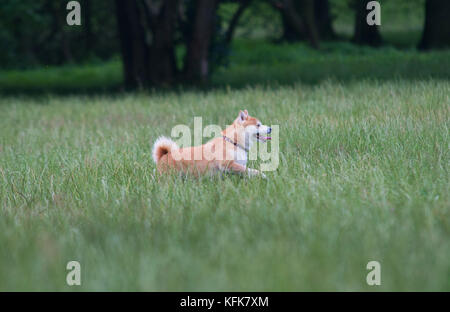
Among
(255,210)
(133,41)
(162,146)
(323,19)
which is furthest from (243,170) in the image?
(323,19)

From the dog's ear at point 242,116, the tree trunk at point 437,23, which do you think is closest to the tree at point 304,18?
the tree trunk at point 437,23

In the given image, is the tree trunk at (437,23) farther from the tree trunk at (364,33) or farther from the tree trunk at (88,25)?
the tree trunk at (88,25)

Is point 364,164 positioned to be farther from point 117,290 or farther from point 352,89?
point 352,89

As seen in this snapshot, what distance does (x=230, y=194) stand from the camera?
4.53 meters

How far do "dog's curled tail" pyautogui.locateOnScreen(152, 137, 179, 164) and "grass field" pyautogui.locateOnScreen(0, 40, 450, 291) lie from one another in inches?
8.1

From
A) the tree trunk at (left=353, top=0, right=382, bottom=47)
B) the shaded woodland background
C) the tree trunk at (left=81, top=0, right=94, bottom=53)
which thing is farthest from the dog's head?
the tree trunk at (left=81, top=0, right=94, bottom=53)

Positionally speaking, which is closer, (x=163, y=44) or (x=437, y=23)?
(x=163, y=44)

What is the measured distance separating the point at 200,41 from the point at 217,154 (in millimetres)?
9149

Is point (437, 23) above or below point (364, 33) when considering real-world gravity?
below

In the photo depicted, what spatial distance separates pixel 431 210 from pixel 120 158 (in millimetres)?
3545

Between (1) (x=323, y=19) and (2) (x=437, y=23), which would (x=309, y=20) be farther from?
(2) (x=437, y=23)

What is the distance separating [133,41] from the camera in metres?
14.1
